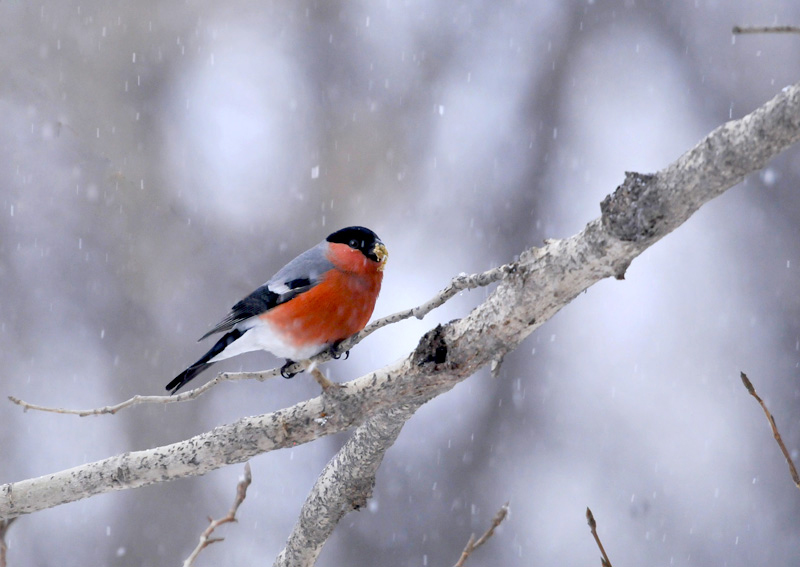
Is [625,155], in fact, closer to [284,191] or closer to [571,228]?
[571,228]

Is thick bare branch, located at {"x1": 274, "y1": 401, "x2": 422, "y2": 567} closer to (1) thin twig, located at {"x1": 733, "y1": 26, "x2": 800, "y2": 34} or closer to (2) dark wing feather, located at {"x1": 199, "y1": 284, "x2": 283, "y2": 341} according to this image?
(2) dark wing feather, located at {"x1": 199, "y1": 284, "x2": 283, "y2": 341}

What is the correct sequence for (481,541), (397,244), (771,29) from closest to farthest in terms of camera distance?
1. (771,29)
2. (481,541)
3. (397,244)

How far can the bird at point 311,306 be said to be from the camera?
2338mm

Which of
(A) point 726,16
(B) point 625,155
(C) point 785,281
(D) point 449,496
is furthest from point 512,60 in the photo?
(D) point 449,496

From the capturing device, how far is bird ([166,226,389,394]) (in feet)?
7.67

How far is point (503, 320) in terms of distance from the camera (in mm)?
1473

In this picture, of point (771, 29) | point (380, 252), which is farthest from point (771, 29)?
point (380, 252)

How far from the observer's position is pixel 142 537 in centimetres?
445

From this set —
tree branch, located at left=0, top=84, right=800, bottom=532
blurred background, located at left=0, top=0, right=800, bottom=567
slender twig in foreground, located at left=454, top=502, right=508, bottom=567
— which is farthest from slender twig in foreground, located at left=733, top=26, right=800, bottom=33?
blurred background, located at left=0, top=0, right=800, bottom=567

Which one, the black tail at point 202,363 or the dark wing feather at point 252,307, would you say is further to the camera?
the dark wing feather at point 252,307

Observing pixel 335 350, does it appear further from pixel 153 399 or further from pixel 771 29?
pixel 771 29

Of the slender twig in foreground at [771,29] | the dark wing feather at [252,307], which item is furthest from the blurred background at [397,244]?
the slender twig in foreground at [771,29]

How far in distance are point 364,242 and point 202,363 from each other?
681mm

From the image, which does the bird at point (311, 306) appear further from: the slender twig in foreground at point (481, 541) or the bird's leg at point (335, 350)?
the slender twig in foreground at point (481, 541)
